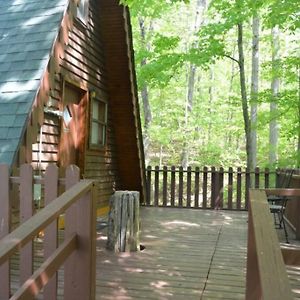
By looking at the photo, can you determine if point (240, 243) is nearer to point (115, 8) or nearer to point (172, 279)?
point (172, 279)

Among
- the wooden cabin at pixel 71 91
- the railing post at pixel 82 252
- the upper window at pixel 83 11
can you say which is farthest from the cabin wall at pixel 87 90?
the railing post at pixel 82 252

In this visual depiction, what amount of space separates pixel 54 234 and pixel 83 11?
551 centimetres

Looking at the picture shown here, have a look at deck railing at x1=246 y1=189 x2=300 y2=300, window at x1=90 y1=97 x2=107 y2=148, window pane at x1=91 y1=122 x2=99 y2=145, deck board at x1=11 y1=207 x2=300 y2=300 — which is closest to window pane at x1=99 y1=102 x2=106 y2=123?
window at x1=90 y1=97 x2=107 y2=148

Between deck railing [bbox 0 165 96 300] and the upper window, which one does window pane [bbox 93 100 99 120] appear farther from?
deck railing [bbox 0 165 96 300]

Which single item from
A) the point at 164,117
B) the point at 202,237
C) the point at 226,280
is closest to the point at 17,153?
the point at 226,280

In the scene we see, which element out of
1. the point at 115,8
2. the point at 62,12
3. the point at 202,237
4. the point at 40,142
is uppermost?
the point at 115,8

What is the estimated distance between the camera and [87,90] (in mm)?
7414

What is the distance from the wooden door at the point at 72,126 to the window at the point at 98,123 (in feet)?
1.07

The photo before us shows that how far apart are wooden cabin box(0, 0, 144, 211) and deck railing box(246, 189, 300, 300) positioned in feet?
9.61

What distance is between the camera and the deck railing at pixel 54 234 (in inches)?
72.7

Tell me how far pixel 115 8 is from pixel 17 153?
4.41 metres

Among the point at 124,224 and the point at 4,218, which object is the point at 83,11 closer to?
the point at 124,224

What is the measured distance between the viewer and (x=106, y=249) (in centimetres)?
483

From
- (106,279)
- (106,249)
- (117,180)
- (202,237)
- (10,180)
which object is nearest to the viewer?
(10,180)
